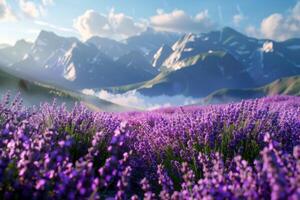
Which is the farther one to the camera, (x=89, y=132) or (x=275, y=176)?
(x=89, y=132)

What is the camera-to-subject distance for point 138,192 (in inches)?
221

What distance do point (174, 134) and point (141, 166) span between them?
2.05 ft

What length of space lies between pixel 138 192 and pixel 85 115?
154cm

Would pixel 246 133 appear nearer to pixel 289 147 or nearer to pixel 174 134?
pixel 289 147

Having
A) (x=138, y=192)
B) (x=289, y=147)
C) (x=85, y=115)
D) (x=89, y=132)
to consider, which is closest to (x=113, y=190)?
(x=138, y=192)

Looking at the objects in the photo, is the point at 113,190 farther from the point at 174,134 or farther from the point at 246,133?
the point at 246,133

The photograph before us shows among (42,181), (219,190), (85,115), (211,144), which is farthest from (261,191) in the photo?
(85,115)

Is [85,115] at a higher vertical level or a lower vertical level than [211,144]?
higher

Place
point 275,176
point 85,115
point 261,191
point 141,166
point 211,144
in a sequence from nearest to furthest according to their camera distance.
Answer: point 275,176 → point 261,191 → point 211,144 → point 141,166 → point 85,115

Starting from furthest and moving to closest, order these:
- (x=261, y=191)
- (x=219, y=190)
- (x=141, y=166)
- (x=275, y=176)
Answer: (x=141, y=166), (x=261, y=191), (x=219, y=190), (x=275, y=176)

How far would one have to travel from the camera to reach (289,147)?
214 inches

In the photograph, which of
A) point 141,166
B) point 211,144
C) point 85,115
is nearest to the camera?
point 211,144

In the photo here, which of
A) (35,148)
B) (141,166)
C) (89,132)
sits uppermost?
(89,132)

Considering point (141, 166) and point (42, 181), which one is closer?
point (42, 181)
